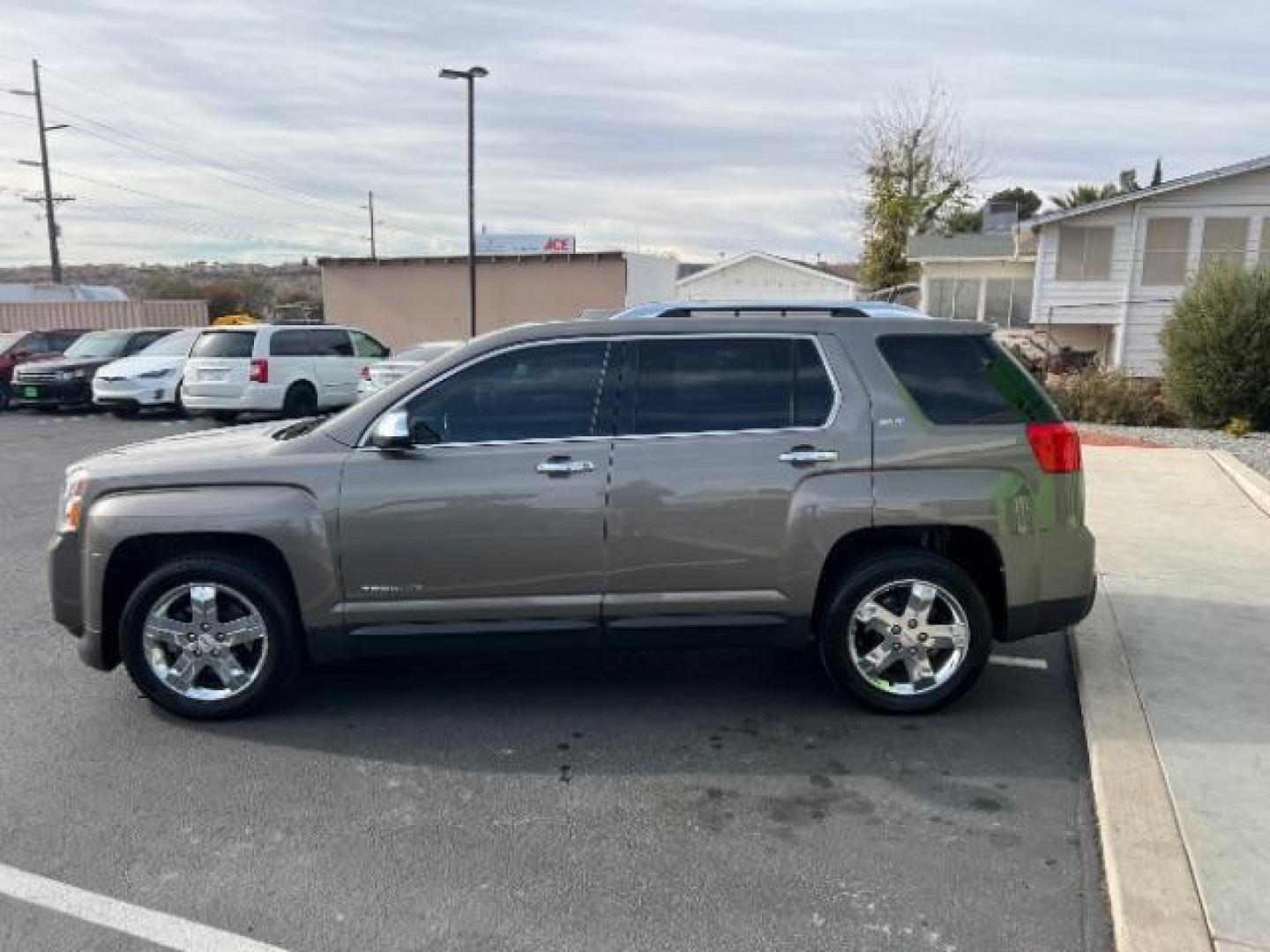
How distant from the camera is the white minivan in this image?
1616cm

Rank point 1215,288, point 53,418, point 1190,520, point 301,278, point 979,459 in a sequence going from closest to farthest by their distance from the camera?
1. point 979,459
2. point 1190,520
3. point 1215,288
4. point 53,418
5. point 301,278

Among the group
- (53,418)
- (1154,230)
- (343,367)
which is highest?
(1154,230)

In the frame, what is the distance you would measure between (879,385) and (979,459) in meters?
0.54

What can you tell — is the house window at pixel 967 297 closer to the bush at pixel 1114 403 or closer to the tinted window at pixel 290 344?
the bush at pixel 1114 403

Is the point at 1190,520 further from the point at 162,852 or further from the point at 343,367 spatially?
the point at 343,367

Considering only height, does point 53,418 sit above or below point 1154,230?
below

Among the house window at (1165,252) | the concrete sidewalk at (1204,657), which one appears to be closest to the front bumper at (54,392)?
the concrete sidewalk at (1204,657)

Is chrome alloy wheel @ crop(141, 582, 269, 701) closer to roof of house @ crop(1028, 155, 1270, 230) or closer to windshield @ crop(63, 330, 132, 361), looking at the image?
windshield @ crop(63, 330, 132, 361)

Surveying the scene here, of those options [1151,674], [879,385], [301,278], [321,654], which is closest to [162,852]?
[321,654]

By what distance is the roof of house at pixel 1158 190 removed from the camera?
23.3 metres

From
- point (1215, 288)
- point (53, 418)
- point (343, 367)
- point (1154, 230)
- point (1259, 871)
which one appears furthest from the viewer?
point (1154, 230)

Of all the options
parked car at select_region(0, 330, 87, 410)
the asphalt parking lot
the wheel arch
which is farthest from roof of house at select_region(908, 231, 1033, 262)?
the wheel arch

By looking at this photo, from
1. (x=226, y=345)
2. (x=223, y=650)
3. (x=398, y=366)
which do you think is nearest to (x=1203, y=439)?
(x=398, y=366)

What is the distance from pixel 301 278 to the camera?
Answer: 292 feet
